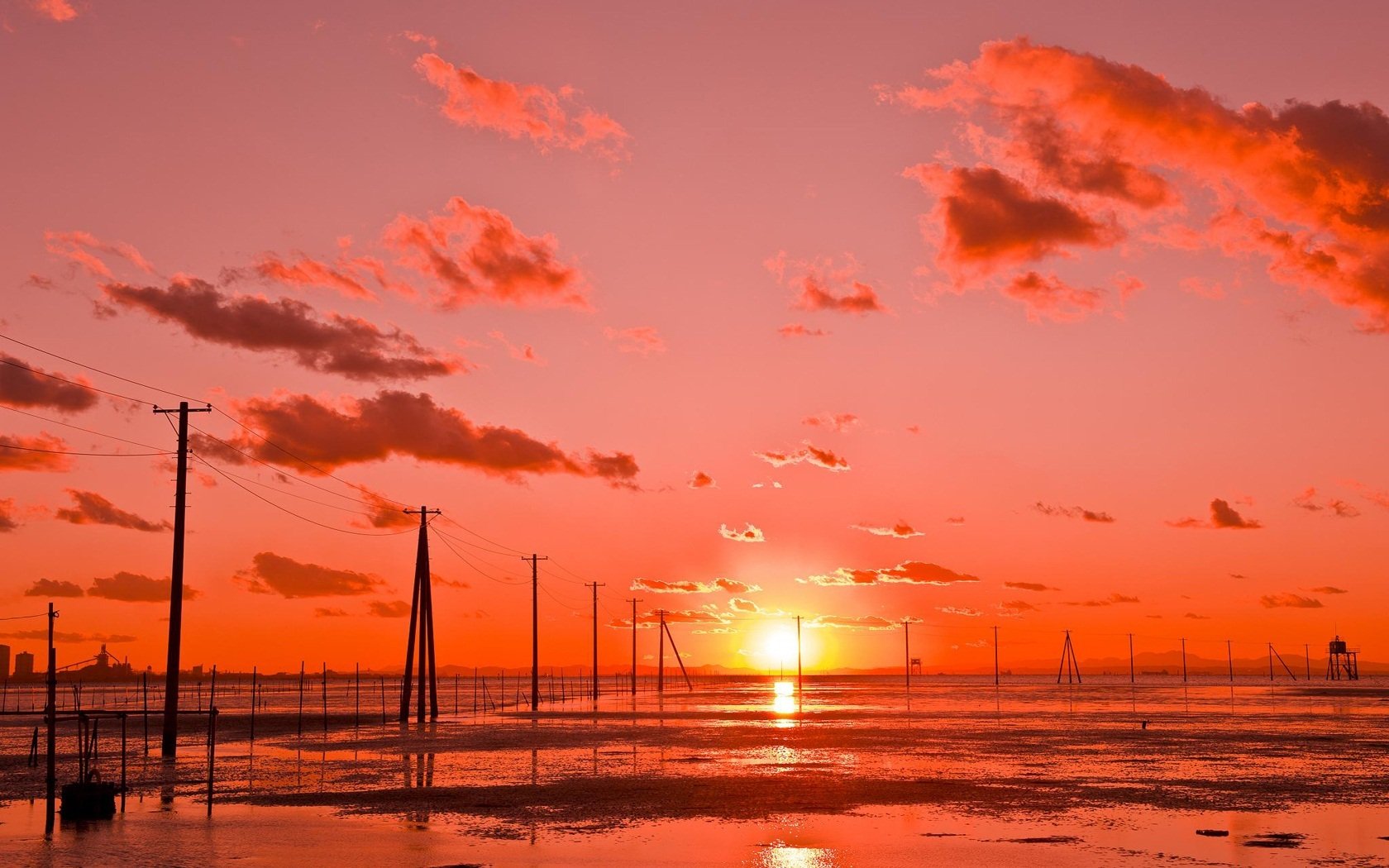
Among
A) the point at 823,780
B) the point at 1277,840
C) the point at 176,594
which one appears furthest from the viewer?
the point at 176,594

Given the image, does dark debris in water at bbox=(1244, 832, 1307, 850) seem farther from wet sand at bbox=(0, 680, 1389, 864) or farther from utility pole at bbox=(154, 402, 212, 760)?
utility pole at bbox=(154, 402, 212, 760)

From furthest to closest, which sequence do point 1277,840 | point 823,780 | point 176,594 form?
point 176,594 < point 823,780 < point 1277,840

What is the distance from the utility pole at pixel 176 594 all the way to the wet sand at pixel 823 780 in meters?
1.68

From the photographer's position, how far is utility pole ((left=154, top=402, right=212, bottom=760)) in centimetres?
4444

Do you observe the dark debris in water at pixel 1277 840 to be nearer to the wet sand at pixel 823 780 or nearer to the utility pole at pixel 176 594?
the wet sand at pixel 823 780

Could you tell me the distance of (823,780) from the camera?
113 ft

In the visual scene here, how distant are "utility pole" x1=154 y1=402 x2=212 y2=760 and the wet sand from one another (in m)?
1.68

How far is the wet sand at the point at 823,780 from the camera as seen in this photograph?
80.9 ft

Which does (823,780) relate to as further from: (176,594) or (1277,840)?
(176,594)

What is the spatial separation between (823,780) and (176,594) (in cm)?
2602

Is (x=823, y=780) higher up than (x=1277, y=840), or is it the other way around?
(x=1277, y=840)

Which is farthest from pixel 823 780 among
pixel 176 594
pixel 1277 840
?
pixel 176 594

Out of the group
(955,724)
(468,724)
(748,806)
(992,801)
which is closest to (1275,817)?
(992,801)

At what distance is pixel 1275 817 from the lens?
25.8 m
